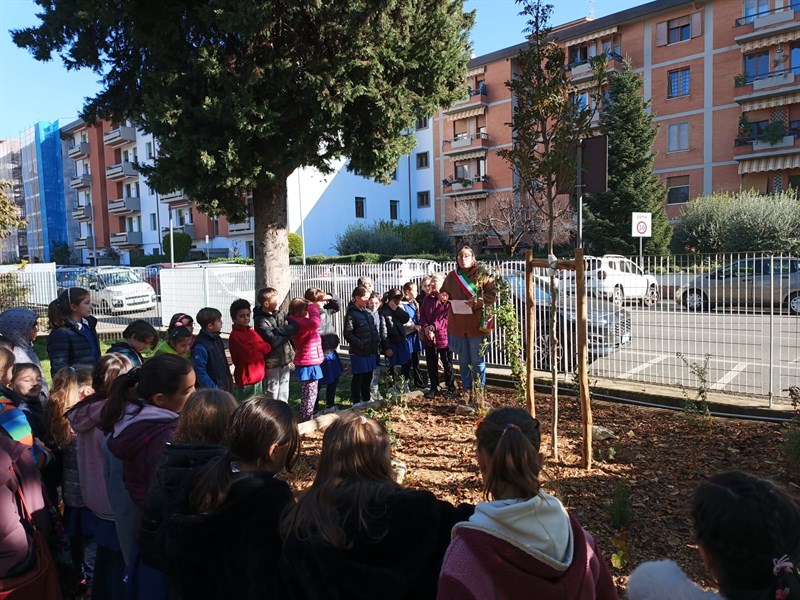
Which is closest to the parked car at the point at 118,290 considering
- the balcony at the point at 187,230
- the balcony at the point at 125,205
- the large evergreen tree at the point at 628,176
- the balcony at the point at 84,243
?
the large evergreen tree at the point at 628,176

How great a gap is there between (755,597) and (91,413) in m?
3.03

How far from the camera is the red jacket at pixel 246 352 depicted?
6.37 m

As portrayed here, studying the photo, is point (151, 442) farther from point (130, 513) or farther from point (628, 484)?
point (628, 484)

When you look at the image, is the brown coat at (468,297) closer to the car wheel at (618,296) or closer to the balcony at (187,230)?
the car wheel at (618,296)

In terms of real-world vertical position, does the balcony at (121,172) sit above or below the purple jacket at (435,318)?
above

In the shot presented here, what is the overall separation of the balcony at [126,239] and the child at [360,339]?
49.7 meters

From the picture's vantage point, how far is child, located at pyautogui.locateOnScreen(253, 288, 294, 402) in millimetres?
6562

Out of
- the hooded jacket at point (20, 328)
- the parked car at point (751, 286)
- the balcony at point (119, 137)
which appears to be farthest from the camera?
the balcony at point (119, 137)

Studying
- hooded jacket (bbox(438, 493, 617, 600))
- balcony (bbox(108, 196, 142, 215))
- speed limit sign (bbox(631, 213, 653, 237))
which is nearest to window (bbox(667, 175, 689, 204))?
speed limit sign (bbox(631, 213, 653, 237))

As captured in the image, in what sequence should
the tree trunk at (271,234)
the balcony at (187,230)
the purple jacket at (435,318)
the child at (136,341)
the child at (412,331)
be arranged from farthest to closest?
1. the balcony at (187,230)
2. the tree trunk at (271,234)
3. the child at (412,331)
4. the purple jacket at (435,318)
5. the child at (136,341)

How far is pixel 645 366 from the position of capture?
7.86m

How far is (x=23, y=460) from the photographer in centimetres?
294

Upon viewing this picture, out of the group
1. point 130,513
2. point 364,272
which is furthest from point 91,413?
point 364,272

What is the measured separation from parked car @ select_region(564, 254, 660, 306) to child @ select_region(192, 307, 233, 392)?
4.64 metres
